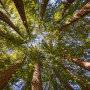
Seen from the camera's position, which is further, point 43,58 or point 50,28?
point 43,58

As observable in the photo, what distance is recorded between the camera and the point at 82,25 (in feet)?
15.6

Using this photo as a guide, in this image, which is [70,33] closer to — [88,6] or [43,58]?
[88,6]

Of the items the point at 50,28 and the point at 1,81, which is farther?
the point at 50,28

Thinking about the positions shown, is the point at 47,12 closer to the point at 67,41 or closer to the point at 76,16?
the point at 76,16

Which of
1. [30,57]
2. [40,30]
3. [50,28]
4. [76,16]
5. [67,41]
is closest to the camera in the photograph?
[76,16]

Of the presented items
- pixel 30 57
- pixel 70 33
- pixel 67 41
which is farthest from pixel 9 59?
pixel 70 33

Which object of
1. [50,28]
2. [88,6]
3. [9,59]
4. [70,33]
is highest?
[88,6]

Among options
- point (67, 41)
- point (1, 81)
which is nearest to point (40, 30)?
point (67, 41)

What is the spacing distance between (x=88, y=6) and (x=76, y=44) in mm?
2638

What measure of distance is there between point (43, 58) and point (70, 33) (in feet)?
18.7

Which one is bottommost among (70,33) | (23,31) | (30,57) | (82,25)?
(30,57)

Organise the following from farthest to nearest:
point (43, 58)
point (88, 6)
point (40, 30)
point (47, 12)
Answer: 1. point (43, 58)
2. point (40, 30)
3. point (47, 12)
4. point (88, 6)

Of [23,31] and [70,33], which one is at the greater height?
[23,31]

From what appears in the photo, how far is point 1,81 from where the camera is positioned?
3.31 metres
